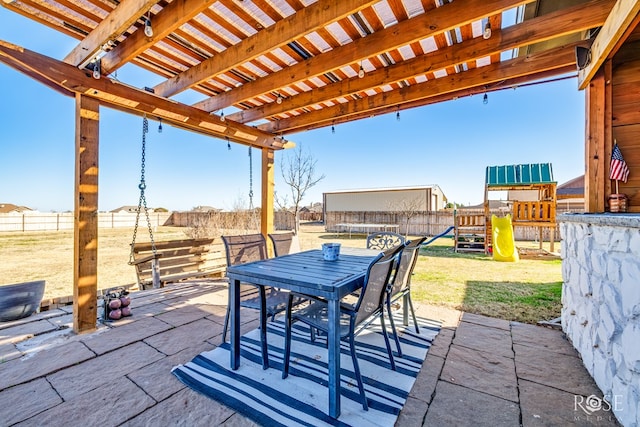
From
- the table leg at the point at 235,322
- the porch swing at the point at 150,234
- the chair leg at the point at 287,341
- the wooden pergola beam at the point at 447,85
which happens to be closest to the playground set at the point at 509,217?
the wooden pergola beam at the point at 447,85

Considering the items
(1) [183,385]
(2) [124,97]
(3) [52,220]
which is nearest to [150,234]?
(2) [124,97]

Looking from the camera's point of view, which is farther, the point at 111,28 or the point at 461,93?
the point at 461,93

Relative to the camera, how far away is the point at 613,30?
177 cm

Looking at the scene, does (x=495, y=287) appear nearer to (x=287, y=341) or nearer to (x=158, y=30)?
(x=287, y=341)

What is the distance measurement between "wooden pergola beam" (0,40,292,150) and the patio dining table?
2.18m

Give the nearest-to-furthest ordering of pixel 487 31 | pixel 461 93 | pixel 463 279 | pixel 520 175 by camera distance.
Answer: pixel 487 31 → pixel 461 93 → pixel 463 279 → pixel 520 175

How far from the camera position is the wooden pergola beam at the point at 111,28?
5.31 feet

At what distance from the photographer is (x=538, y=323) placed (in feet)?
9.48

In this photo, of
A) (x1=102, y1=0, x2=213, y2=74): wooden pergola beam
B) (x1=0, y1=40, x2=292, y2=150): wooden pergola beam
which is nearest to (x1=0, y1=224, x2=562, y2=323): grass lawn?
(x1=0, y1=40, x2=292, y2=150): wooden pergola beam

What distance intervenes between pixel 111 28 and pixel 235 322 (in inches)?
85.4

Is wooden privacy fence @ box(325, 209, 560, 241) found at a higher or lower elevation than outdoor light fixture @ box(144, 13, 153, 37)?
lower

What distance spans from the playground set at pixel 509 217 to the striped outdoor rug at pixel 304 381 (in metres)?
5.69

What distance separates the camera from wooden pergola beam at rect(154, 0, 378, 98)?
1742mm

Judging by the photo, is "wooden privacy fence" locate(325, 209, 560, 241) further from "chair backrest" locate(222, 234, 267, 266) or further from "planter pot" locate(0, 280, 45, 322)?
"planter pot" locate(0, 280, 45, 322)
